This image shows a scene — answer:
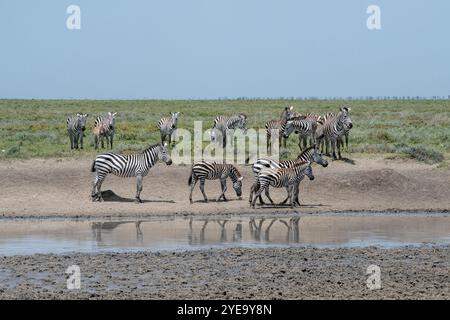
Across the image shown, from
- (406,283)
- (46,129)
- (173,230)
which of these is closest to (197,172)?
(173,230)

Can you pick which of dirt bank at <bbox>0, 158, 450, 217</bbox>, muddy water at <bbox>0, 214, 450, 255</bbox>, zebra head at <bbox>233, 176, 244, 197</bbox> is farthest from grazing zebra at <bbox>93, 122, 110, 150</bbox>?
muddy water at <bbox>0, 214, 450, 255</bbox>

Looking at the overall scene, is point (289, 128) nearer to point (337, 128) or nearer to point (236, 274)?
point (337, 128)

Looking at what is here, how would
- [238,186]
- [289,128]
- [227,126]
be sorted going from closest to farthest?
[238,186], [289,128], [227,126]

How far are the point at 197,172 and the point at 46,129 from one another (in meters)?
18.9

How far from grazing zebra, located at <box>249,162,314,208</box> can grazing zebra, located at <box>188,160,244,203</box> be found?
103cm

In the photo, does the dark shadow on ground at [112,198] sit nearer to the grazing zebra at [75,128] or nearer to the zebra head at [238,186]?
the zebra head at [238,186]

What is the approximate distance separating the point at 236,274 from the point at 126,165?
10.5m

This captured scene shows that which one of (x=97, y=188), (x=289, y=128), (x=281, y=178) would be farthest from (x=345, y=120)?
(x=97, y=188)

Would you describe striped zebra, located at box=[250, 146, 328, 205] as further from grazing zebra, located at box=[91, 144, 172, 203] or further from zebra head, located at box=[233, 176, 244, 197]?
grazing zebra, located at box=[91, 144, 172, 203]

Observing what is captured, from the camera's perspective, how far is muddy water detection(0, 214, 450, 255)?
16922 mm

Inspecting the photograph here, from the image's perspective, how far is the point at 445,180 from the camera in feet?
83.9

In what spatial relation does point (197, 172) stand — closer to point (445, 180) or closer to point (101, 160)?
point (101, 160)

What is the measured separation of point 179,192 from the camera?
24.1 metres

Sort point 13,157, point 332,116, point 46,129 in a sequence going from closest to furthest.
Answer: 1. point 13,157
2. point 332,116
3. point 46,129
